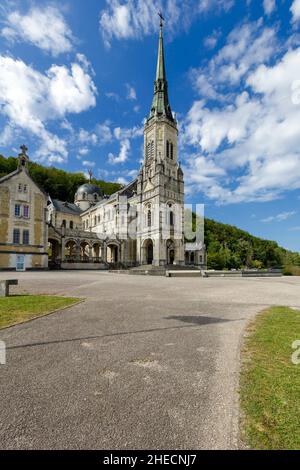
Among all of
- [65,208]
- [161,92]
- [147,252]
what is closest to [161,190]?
[147,252]

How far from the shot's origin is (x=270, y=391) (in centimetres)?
318

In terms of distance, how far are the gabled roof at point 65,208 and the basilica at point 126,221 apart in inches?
74.8

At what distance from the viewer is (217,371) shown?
3.84 m

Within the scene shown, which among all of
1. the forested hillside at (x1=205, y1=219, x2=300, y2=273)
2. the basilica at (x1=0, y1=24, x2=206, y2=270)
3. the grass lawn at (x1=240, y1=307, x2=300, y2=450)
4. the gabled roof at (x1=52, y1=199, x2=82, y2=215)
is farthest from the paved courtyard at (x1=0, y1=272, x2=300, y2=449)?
the gabled roof at (x1=52, y1=199, x2=82, y2=215)

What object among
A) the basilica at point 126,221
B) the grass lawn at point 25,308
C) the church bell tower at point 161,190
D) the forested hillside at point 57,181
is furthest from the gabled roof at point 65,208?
the grass lawn at point 25,308

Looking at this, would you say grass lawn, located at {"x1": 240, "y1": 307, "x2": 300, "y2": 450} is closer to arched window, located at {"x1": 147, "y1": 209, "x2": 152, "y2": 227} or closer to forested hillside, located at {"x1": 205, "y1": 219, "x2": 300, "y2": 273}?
arched window, located at {"x1": 147, "y1": 209, "x2": 152, "y2": 227}

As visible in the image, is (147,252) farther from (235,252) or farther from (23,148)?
(235,252)

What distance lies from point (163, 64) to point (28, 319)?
67.6 meters

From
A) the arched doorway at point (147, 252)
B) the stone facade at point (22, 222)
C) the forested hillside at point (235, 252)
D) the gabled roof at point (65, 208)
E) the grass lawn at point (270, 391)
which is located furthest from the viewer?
the gabled roof at point (65, 208)

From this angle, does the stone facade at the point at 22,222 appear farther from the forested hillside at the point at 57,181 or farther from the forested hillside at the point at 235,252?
the forested hillside at the point at 57,181

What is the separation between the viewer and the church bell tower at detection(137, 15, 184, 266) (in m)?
46.4

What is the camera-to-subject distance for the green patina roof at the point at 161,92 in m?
54.1

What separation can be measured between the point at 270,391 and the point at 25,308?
23.1 feet
